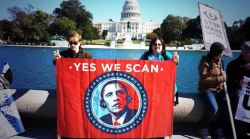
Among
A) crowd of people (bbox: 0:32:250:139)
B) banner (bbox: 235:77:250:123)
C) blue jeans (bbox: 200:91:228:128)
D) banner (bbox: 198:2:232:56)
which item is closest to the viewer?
banner (bbox: 235:77:250:123)

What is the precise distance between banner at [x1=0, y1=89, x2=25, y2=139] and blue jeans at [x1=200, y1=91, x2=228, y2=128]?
3.07 m

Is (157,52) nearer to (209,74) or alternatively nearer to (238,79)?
(209,74)

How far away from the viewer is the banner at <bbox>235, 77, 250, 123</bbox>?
17.6ft

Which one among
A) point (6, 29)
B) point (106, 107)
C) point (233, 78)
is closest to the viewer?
point (106, 107)

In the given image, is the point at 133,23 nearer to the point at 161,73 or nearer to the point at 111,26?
the point at 111,26

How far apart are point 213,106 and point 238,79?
0.61 metres

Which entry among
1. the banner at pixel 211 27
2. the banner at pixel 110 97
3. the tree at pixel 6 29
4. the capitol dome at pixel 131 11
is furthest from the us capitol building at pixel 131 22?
the banner at pixel 110 97

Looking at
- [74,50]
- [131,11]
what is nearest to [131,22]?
[131,11]

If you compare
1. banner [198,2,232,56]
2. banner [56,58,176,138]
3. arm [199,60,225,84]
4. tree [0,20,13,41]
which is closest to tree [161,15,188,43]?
tree [0,20,13,41]

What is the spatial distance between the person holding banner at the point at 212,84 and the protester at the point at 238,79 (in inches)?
6.4

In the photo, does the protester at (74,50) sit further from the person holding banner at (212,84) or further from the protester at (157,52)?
the person holding banner at (212,84)

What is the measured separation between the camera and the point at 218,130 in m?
5.86

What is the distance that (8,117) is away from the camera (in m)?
5.35

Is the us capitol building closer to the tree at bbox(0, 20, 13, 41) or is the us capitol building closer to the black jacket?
the tree at bbox(0, 20, 13, 41)
